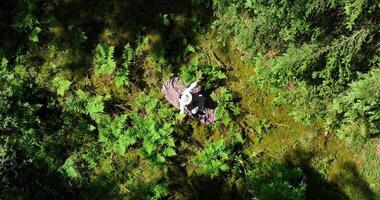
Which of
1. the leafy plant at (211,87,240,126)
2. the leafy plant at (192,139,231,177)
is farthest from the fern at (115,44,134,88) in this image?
the leafy plant at (192,139,231,177)

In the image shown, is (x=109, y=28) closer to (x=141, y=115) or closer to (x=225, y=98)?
(x=141, y=115)

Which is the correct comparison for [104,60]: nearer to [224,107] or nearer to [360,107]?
[224,107]

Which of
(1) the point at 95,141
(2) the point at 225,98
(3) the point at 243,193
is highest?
(2) the point at 225,98

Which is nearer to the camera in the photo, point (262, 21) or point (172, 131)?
point (262, 21)

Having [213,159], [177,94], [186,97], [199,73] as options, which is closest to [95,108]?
[177,94]

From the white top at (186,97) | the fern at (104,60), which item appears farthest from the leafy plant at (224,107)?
the fern at (104,60)

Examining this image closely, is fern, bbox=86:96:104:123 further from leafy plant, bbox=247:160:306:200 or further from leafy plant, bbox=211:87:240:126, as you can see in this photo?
leafy plant, bbox=247:160:306:200

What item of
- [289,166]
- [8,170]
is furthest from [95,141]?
[289,166]
